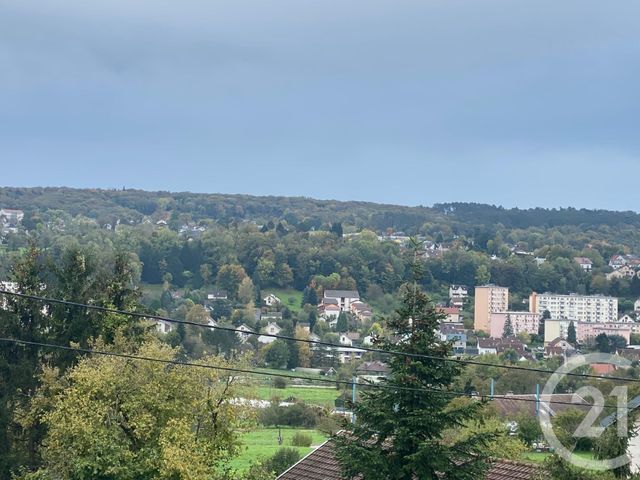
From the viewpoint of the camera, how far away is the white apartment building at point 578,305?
510 feet

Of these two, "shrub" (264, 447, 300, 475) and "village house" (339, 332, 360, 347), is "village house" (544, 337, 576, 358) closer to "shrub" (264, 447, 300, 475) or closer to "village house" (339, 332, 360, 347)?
"village house" (339, 332, 360, 347)

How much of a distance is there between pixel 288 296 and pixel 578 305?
38220 mm

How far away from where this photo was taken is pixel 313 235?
563 ft

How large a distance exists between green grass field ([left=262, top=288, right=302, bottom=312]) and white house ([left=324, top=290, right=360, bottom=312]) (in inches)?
151

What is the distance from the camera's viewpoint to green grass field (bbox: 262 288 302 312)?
142m

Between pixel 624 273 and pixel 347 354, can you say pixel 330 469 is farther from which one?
pixel 624 273

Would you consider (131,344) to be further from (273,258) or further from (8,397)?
(273,258)

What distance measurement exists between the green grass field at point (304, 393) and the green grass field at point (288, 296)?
5977 cm

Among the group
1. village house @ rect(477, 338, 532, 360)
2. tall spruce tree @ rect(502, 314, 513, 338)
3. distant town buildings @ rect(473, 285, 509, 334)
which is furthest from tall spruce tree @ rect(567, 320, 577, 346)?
distant town buildings @ rect(473, 285, 509, 334)

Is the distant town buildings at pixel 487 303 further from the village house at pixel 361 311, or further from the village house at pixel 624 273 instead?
the village house at pixel 624 273

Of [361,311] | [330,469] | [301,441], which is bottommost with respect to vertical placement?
[361,311]

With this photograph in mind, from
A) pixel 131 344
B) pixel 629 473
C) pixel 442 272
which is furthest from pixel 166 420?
pixel 442 272

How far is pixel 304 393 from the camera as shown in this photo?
248 ft

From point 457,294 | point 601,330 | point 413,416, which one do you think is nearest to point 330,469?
point 413,416
